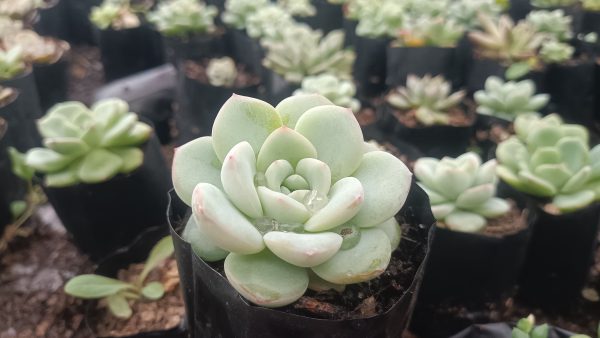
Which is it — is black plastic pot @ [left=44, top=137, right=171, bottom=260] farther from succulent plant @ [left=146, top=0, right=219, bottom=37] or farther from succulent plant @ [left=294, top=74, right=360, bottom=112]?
succulent plant @ [left=146, top=0, right=219, bottom=37]

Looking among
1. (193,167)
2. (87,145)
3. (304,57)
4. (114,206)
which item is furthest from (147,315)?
(304,57)

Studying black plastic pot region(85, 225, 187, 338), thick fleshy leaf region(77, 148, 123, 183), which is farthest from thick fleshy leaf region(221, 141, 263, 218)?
thick fleshy leaf region(77, 148, 123, 183)

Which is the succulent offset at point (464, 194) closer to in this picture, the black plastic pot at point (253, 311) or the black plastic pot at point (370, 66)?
the black plastic pot at point (253, 311)

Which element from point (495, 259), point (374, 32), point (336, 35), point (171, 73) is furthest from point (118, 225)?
point (374, 32)

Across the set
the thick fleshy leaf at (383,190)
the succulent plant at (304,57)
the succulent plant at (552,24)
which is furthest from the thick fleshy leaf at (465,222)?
the succulent plant at (552,24)

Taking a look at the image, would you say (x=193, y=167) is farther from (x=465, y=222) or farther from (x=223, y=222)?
(x=465, y=222)

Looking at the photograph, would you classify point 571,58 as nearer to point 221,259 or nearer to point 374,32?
point 374,32
